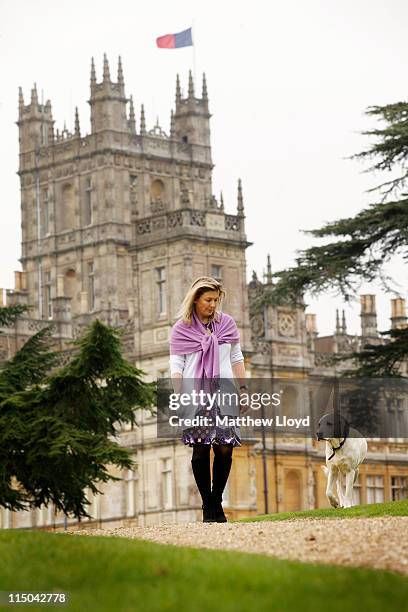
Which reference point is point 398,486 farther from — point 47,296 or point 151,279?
point 47,296

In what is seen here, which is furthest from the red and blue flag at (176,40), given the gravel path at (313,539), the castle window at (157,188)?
the gravel path at (313,539)

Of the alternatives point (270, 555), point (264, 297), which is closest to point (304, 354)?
point (264, 297)

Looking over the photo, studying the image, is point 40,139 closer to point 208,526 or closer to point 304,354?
point 304,354

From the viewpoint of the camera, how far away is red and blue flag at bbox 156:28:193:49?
94750mm

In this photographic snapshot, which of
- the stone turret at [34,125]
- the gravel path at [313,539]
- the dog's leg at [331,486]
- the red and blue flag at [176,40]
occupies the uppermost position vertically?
the red and blue flag at [176,40]

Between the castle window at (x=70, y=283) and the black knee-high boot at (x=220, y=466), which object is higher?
the castle window at (x=70, y=283)

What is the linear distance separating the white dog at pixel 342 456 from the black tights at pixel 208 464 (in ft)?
15.4

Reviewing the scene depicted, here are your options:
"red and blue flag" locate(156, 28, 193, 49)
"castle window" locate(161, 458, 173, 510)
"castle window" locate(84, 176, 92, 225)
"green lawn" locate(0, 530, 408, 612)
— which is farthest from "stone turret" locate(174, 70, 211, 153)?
"green lawn" locate(0, 530, 408, 612)

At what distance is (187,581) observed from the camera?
1216 centimetres

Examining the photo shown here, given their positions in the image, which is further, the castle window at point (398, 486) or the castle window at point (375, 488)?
the castle window at point (375, 488)

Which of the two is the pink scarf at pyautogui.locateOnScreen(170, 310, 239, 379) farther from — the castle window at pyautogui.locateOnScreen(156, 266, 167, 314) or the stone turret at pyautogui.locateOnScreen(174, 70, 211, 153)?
the stone turret at pyautogui.locateOnScreen(174, 70, 211, 153)

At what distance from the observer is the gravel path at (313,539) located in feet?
43.9

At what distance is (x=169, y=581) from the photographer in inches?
479

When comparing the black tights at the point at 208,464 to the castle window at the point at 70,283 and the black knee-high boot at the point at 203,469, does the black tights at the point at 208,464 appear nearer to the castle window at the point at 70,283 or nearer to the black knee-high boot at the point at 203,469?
the black knee-high boot at the point at 203,469
